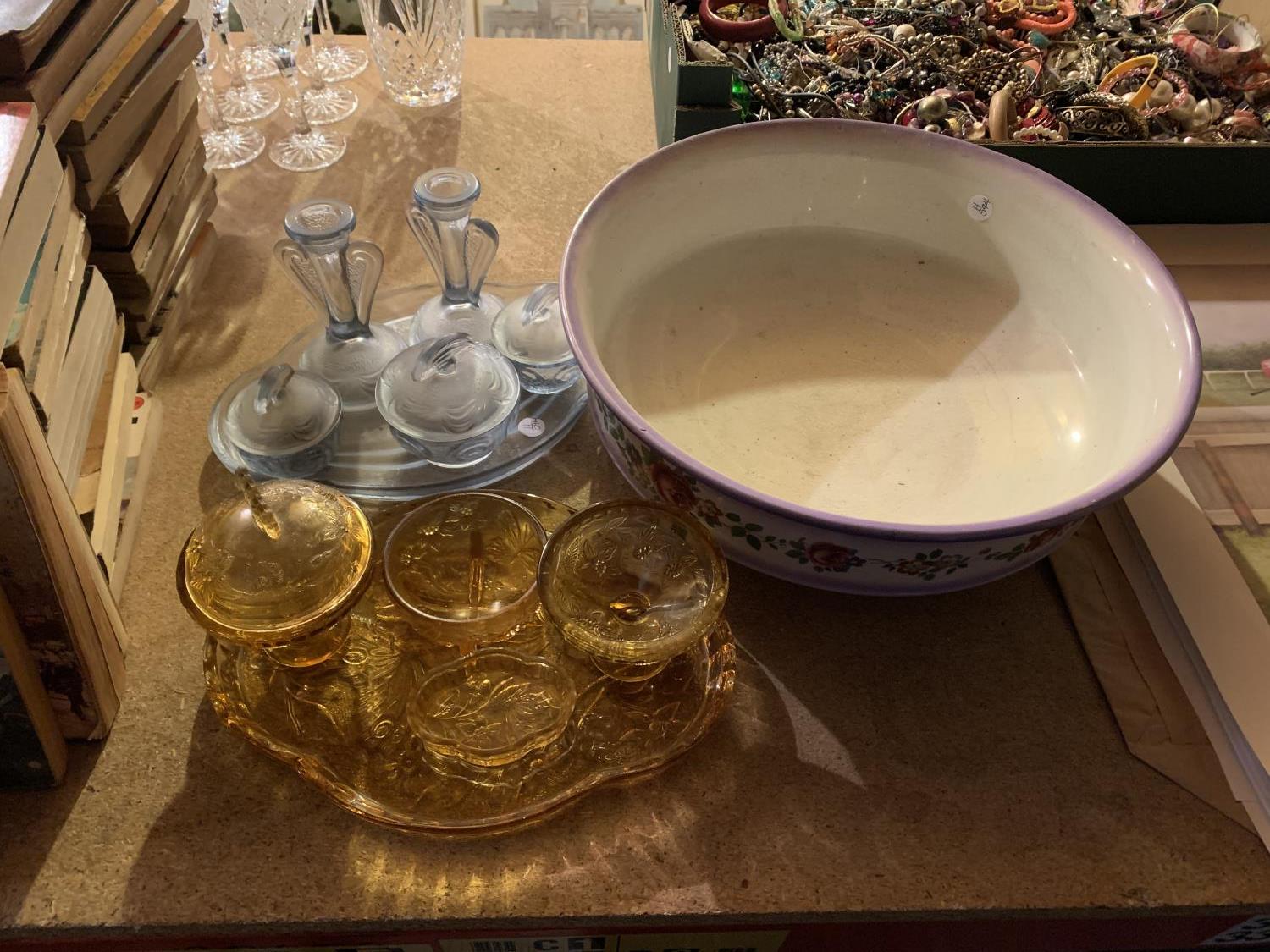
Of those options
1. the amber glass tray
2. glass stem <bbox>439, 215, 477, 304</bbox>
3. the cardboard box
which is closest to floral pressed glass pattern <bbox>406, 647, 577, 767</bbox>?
the amber glass tray

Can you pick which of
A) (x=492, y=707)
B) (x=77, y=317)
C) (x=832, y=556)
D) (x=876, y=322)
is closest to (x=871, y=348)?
(x=876, y=322)

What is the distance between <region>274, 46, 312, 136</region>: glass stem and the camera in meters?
0.72

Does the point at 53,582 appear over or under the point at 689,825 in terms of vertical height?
over

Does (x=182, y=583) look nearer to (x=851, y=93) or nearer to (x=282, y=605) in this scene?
(x=282, y=605)

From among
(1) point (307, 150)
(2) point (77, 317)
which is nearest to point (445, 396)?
(2) point (77, 317)

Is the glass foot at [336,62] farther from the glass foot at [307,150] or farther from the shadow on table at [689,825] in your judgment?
the shadow on table at [689,825]

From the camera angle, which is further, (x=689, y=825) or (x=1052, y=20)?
(x=1052, y=20)

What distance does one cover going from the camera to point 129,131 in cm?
48

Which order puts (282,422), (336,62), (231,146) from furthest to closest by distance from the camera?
1. (336,62)
2. (231,146)
3. (282,422)

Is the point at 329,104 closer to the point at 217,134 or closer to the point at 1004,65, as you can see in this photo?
the point at 217,134

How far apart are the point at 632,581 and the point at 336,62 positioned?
64 cm

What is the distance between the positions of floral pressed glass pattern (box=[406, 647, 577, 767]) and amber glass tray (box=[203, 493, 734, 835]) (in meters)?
0.01

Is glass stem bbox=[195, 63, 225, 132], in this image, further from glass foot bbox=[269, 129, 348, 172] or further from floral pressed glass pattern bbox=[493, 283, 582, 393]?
floral pressed glass pattern bbox=[493, 283, 582, 393]

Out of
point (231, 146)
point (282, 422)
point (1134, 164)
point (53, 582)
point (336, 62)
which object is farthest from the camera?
point (336, 62)
